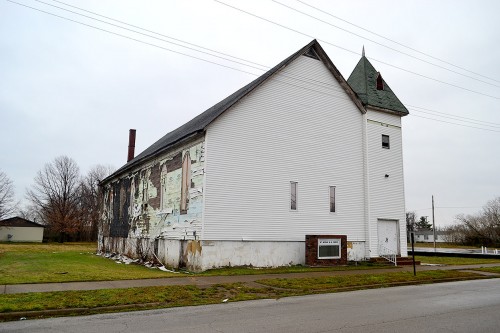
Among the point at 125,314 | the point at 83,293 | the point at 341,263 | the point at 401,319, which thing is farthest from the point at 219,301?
the point at 341,263

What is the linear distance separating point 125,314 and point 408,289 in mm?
9556

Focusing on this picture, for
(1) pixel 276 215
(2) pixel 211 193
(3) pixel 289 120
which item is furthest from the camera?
(3) pixel 289 120

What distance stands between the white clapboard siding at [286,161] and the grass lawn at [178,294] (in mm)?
5500

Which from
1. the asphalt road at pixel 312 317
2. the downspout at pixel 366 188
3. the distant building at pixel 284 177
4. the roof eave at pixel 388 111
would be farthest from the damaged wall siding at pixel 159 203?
the roof eave at pixel 388 111

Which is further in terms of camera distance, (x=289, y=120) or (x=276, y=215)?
(x=289, y=120)

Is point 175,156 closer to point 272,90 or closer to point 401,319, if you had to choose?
point 272,90

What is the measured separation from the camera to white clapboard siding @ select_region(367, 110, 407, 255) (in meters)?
25.0

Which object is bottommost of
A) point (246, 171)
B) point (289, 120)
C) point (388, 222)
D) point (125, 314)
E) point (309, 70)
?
point (125, 314)

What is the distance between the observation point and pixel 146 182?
1072 inches

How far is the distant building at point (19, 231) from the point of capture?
74.9m

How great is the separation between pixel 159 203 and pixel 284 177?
7.85 m

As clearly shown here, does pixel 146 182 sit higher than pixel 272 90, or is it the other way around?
pixel 272 90

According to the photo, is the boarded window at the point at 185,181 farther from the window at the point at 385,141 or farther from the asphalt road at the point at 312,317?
the window at the point at 385,141

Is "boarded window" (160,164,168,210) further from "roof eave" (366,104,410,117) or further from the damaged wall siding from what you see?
"roof eave" (366,104,410,117)
